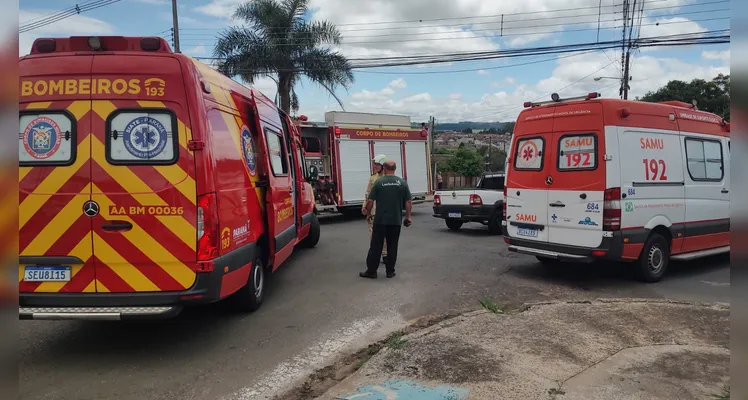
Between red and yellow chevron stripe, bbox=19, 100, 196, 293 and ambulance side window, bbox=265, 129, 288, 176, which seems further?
ambulance side window, bbox=265, 129, 288, 176

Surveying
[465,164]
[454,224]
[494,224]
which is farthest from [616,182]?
[465,164]

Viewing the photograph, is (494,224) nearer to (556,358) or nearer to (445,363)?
(556,358)

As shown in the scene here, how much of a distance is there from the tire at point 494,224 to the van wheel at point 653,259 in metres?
5.01

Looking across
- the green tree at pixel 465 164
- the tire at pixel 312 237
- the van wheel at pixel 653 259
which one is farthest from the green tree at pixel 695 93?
the tire at pixel 312 237

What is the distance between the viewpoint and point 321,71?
65.3ft

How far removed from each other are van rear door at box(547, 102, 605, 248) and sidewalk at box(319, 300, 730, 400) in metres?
1.47

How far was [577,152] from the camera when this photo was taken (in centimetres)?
691

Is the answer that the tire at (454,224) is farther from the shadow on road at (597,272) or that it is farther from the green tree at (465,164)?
the green tree at (465,164)

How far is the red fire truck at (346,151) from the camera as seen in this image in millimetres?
14312

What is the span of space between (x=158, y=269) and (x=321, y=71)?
1674 centimetres

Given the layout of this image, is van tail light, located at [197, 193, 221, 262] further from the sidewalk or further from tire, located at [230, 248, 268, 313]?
the sidewalk

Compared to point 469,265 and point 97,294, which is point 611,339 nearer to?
point 469,265

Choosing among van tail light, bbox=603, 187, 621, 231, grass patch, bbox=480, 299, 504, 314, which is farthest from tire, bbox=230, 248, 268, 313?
van tail light, bbox=603, 187, 621, 231

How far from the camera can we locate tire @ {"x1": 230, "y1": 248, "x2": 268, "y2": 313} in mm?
5508
